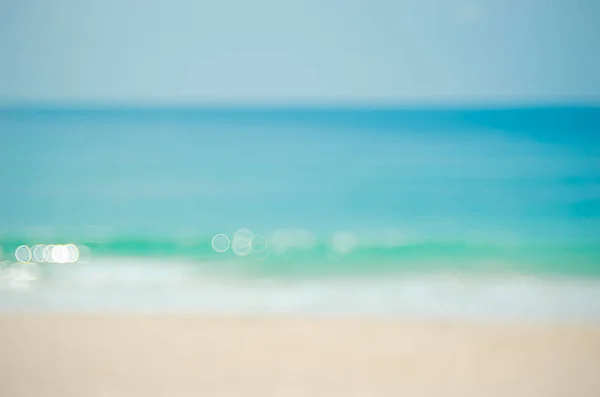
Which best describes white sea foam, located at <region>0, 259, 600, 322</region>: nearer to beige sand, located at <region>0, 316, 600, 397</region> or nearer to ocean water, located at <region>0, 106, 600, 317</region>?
ocean water, located at <region>0, 106, 600, 317</region>

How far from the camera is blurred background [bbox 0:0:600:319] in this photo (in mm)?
2369

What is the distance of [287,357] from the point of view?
1.62m

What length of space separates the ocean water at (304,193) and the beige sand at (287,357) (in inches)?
21.5

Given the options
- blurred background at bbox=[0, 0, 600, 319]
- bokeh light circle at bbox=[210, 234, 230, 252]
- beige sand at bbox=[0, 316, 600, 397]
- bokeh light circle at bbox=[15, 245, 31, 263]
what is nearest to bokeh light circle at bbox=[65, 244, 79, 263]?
blurred background at bbox=[0, 0, 600, 319]

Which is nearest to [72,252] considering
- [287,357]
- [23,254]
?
[23,254]

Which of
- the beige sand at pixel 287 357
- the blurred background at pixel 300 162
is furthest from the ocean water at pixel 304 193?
the beige sand at pixel 287 357

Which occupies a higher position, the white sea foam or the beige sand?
the white sea foam

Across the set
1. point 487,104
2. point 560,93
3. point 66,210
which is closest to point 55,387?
point 66,210

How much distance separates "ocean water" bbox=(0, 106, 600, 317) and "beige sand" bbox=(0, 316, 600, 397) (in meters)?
0.55

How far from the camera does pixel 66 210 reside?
2730mm

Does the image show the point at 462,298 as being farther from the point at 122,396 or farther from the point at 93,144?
the point at 93,144

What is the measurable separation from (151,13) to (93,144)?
2.97ft

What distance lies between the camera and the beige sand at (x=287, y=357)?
1.47m

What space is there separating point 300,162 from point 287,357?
71.3 inches
